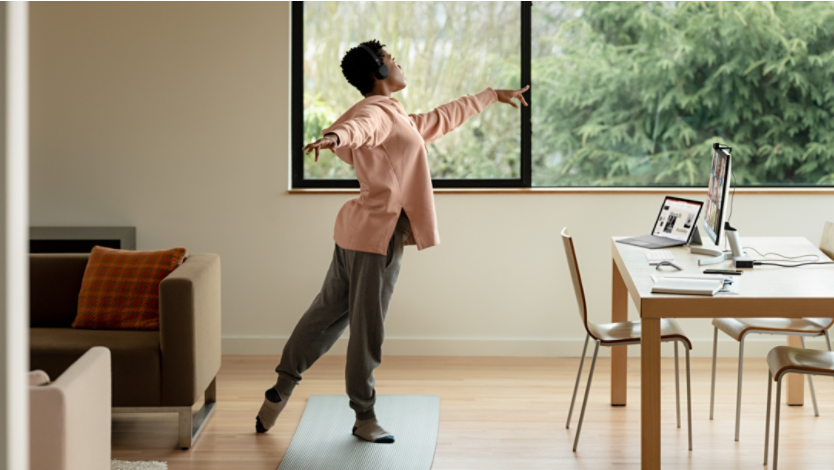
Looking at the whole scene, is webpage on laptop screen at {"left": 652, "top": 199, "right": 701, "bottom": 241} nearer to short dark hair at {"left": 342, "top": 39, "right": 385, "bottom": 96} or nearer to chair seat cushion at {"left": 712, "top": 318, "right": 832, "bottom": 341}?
chair seat cushion at {"left": 712, "top": 318, "right": 832, "bottom": 341}

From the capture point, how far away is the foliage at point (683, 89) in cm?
418

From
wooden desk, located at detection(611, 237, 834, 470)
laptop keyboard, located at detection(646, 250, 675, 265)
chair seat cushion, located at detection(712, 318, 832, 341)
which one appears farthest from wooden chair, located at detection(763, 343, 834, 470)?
laptop keyboard, located at detection(646, 250, 675, 265)

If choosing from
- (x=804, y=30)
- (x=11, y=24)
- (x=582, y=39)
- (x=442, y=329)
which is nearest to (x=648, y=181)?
(x=582, y=39)

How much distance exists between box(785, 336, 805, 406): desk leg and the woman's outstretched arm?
155 cm

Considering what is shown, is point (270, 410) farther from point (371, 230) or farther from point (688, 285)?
point (688, 285)

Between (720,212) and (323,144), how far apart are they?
5.39 feet

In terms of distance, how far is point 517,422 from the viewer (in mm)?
3285

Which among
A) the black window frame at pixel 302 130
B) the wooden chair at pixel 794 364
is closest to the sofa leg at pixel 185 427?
the black window frame at pixel 302 130

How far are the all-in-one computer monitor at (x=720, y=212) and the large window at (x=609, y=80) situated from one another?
107cm

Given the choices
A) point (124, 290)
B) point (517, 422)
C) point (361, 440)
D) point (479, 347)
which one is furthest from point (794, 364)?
point (124, 290)

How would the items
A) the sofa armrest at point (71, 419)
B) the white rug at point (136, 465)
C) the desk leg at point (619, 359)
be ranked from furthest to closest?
the desk leg at point (619, 359), the white rug at point (136, 465), the sofa armrest at point (71, 419)

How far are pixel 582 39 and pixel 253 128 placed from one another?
71.9 inches

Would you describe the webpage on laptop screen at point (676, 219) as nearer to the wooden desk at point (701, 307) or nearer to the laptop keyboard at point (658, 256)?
the laptop keyboard at point (658, 256)

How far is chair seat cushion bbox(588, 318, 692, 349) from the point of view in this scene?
2.91 metres
